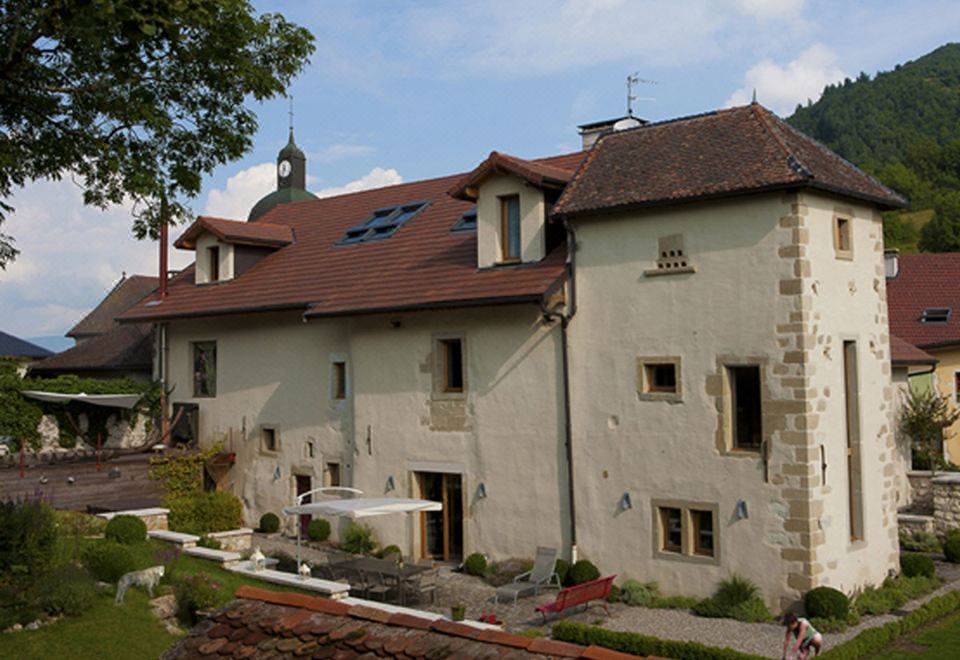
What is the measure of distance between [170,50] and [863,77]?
557 feet

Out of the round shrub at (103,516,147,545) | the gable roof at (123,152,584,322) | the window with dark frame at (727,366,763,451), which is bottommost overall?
the round shrub at (103,516,147,545)

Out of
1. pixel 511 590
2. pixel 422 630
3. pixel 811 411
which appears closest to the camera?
pixel 422 630

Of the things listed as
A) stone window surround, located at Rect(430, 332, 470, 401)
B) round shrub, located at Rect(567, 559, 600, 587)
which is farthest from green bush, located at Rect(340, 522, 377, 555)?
round shrub, located at Rect(567, 559, 600, 587)

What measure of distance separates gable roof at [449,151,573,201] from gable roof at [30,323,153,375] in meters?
15.1

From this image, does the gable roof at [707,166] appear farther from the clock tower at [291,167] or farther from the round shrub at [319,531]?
the clock tower at [291,167]

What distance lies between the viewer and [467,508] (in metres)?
20.2

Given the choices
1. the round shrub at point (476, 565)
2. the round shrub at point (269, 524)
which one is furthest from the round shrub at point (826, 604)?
the round shrub at point (269, 524)

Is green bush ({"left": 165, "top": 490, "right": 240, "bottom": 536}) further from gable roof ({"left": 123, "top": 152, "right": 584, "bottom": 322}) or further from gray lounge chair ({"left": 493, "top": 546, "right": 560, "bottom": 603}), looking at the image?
gray lounge chair ({"left": 493, "top": 546, "right": 560, "bottom": 603})

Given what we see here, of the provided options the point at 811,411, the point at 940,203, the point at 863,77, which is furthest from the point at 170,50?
the point at 863,77

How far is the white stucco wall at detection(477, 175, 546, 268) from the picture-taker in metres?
19.5

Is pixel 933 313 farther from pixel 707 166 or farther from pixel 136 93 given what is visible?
pixel 136 93

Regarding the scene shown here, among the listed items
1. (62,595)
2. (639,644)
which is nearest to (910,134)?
(639,644)

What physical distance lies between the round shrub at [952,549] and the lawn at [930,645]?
496 cm

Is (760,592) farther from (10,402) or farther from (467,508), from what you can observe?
(10,402)
